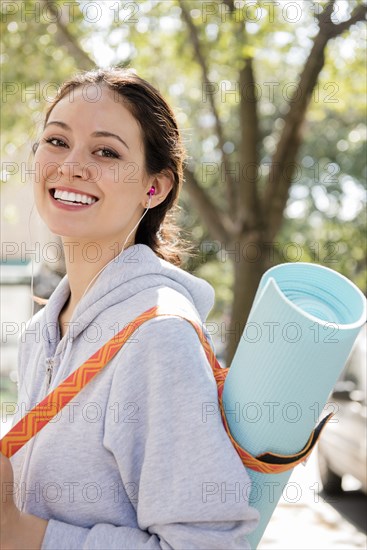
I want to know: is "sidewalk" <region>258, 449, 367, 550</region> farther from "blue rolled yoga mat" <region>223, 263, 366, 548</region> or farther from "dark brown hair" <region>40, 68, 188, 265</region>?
"blue rolled yoga mat" <region>223, 263, 366, 548</region>

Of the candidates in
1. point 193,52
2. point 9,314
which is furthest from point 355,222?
point 193,52

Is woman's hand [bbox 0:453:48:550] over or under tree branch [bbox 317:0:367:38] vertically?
under

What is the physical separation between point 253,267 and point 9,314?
9095mm

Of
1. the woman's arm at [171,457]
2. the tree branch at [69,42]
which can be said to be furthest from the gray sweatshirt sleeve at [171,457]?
Answer: the tree branch at [69,42]

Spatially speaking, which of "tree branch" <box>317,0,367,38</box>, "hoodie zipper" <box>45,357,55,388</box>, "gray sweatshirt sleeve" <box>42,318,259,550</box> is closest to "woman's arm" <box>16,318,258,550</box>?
"gray sweatshirt sleeve" <box>42,318,259,550</box>

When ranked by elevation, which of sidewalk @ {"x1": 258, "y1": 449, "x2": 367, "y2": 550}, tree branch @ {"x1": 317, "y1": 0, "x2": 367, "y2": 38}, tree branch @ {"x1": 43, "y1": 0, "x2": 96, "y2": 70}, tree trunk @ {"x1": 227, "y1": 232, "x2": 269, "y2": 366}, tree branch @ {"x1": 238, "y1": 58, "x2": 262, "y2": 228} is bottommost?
sidewalk @ {"x1": 258, "y1": 449, "x2": 367, "y2": 550}

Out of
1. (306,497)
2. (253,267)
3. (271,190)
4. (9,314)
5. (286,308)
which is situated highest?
(286,308)

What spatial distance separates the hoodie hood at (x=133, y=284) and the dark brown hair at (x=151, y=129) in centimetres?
21

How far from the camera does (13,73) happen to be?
8.41m

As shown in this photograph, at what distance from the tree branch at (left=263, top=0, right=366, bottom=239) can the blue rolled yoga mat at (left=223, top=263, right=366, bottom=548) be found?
5099 mm

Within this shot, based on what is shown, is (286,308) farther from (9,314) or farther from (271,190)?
(9,314)

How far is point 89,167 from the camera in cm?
186

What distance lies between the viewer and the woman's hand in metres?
1.50

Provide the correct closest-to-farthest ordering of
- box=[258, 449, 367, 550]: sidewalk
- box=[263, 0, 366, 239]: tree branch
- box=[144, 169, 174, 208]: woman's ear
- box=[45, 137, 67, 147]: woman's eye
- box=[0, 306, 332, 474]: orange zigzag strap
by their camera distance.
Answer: box=[0, 306, 332, 474]: orange zigzag strap
box=[45, 137, 67, 147]: woman's eye
box=[144, 169, 174, 208]: woman's ear
box=[258, 449, 367, 550]: sidewalk
box=[263, 0, 366, 239]: tree branch
